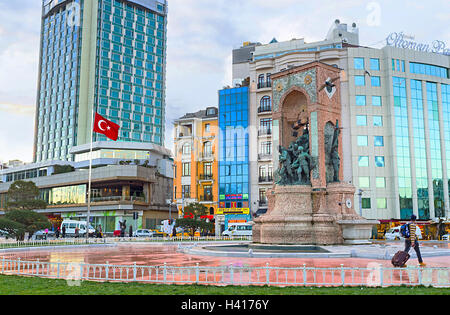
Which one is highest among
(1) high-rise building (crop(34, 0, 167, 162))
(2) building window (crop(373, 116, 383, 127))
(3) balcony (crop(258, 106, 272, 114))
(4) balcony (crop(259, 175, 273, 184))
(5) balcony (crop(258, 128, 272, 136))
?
(1) high-rise building (crop(34, 0, 167, 162))

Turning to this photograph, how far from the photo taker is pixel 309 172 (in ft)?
74.2

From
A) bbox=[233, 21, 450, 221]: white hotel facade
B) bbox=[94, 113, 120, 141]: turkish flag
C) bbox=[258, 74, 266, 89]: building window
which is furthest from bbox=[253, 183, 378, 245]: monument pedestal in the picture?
bbox=[258, 74, 266, 89]: building window

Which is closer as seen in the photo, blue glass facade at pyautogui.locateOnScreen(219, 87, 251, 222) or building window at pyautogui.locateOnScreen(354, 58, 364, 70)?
building window at pyautogui.locateOnScreen(354, 58, 364, 70)

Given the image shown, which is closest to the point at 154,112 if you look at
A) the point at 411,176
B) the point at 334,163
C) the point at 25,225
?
the point at 411,176

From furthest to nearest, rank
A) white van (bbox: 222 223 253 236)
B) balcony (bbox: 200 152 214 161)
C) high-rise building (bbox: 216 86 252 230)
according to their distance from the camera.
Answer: balcony (bbox: 200 152 214 161) < high-rise building (bbox: 216 86 252 230) < white van (bbox: 222 223 253 236)

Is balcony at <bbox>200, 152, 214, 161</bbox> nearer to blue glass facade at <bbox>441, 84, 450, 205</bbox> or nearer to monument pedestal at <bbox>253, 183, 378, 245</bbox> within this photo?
blue glass facade at <bbox>441, 84, 450, 205</bbox>

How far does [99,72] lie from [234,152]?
142ft

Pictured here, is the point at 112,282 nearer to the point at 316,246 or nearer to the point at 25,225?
the point at 316,246

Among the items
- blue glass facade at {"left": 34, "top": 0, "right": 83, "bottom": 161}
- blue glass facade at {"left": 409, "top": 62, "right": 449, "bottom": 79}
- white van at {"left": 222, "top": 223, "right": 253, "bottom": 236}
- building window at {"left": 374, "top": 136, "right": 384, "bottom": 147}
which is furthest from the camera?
blue glass facade at {"left": 34, "top": 0, "right": 83, "bottom": 161}

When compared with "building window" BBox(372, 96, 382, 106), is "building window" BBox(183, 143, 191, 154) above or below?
below

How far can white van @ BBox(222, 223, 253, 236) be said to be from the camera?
43.7m

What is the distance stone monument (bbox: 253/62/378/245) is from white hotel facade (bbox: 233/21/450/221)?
25.8 m

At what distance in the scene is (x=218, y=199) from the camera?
58.8 meters
